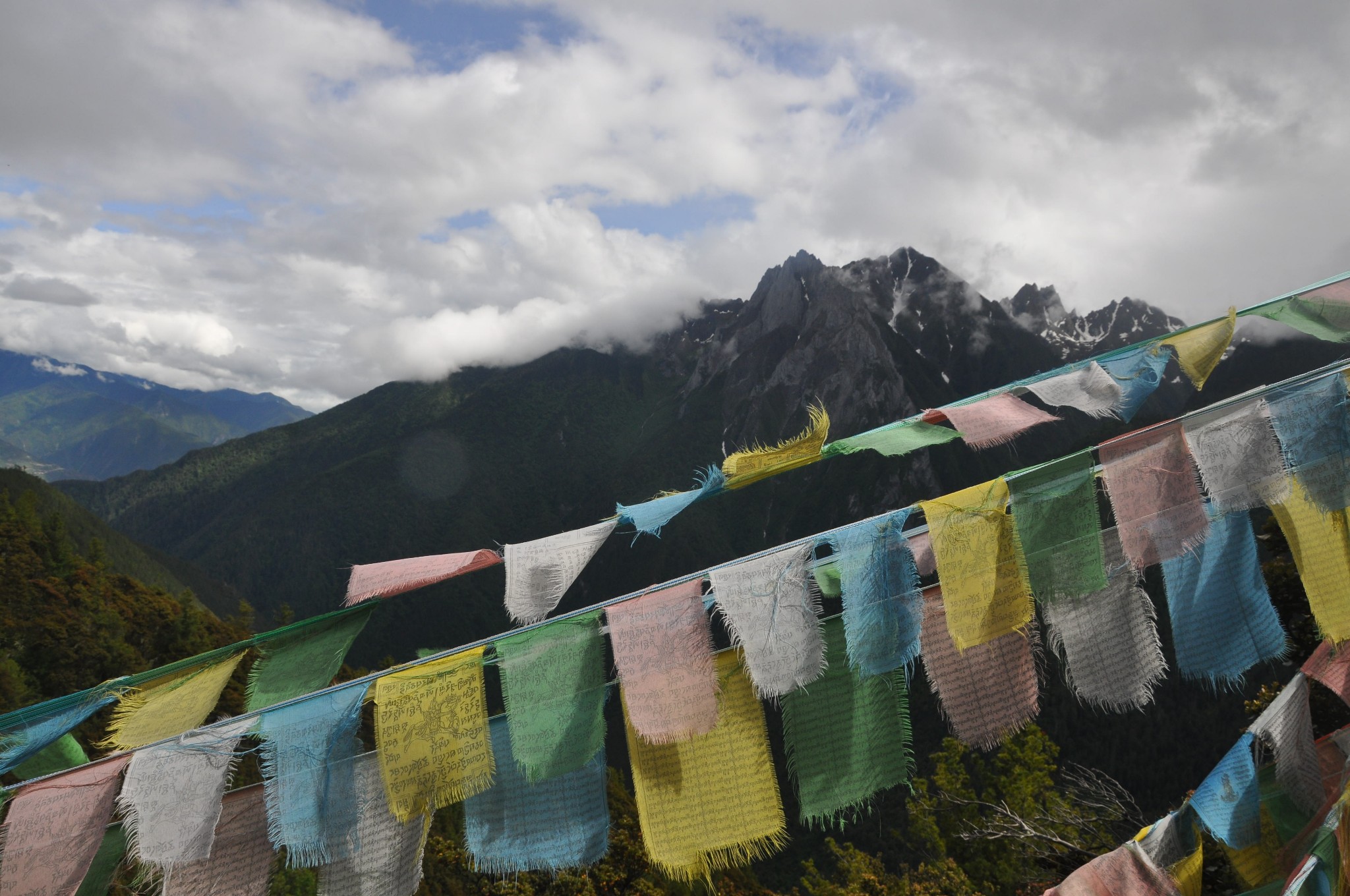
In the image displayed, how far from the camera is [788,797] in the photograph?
42.7 meters

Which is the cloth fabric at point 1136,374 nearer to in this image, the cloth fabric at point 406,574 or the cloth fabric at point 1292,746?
the cloth fabric at point 1292,746

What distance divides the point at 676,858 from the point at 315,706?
5.93 ft

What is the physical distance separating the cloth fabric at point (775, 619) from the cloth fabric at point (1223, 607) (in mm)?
1942

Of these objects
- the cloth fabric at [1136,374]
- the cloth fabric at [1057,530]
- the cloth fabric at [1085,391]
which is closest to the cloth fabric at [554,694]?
the cloth fabric at [1057,530]

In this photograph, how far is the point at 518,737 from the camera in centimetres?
365

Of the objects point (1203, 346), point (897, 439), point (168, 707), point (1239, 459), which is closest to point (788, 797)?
point (1203, 346)

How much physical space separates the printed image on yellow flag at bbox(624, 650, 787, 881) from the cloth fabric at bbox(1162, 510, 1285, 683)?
2.27 m

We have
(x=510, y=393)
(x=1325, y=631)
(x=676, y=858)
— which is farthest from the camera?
(x=510, y=393)

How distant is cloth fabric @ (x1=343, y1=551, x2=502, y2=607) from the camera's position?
3.83 metres

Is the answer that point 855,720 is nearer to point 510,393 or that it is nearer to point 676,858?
point 676,858

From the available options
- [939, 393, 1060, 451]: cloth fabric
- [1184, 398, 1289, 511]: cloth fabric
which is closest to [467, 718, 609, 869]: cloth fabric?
[939, 393, 1060, 451]: cloth fabric

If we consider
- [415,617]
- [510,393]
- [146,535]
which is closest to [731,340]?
[510,393]

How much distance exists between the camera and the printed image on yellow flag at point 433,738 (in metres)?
3.60

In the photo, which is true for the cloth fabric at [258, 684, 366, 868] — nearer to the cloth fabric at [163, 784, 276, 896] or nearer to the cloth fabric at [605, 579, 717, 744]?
the cloth fabric at [163, 784, 276, 896]
